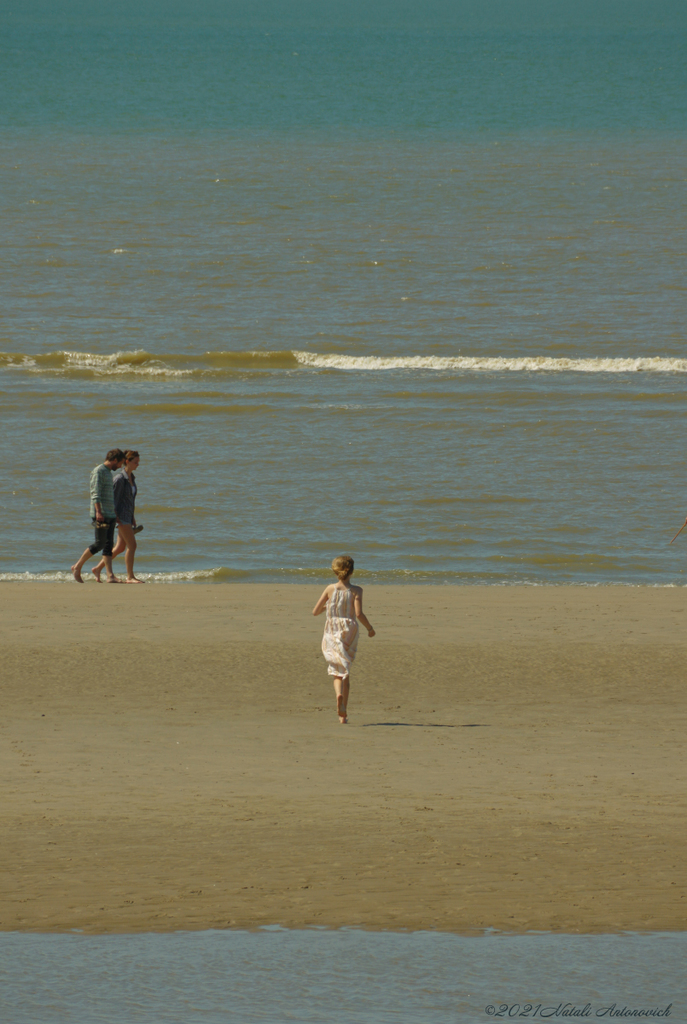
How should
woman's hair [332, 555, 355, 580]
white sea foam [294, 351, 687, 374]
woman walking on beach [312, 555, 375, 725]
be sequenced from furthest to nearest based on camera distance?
white sea foam [294, 351, 687, 374], woman walking on beach [312, 555, 375, 725], woman's hair [332, 555, 355, 580]

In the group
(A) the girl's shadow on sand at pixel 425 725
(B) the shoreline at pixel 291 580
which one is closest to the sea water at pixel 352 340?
(B) the shoreline at pixel 291 580

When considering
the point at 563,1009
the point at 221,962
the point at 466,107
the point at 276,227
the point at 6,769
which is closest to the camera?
the point at 563,1009

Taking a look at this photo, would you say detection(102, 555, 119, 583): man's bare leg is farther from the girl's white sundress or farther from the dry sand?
the girl's white sundress

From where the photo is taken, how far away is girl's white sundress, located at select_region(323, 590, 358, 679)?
8.48m

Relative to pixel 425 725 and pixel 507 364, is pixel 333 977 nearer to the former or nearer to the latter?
pixel 425 725

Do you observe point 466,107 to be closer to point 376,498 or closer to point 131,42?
point 131,42

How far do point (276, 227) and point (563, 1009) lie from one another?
1648 inches

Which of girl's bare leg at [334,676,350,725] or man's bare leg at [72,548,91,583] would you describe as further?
man's bare leg at [72,548,91,583]

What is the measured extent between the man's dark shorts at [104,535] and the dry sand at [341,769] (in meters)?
1.13

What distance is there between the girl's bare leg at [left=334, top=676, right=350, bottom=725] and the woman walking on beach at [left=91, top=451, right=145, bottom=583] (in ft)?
17.0

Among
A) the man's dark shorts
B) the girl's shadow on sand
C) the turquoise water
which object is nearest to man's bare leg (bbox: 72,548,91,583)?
the man's dark shorts

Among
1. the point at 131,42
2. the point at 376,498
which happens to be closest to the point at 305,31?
the point at 131,42

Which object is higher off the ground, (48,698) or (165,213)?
(165,213)

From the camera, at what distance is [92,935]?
5.67 meters
